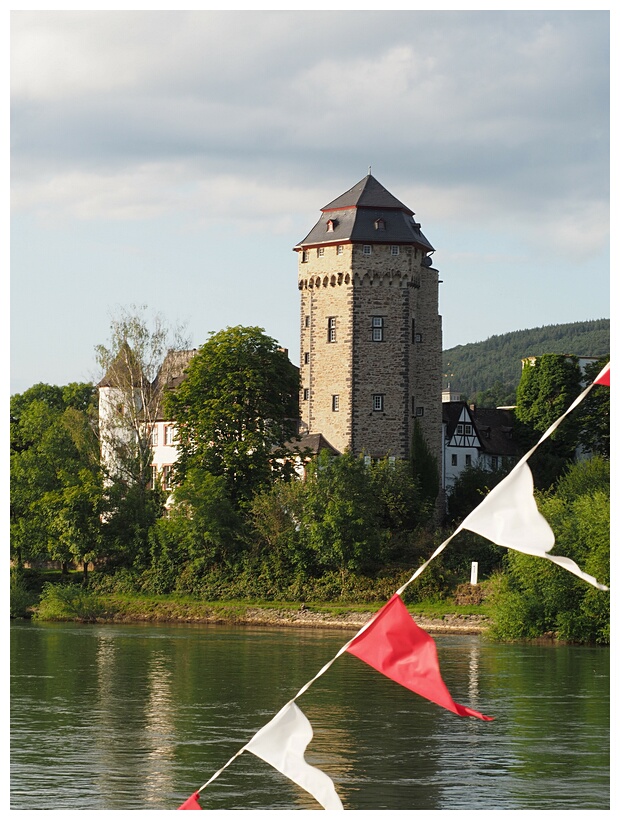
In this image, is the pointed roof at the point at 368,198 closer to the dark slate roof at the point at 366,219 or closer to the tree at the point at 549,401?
the dark slate roof at the point at 366,219

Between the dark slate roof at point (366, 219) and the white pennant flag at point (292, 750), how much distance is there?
155 ft

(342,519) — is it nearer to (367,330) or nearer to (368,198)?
(367,330)

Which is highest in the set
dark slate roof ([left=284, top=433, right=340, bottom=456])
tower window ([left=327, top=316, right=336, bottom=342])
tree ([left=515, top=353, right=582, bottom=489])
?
tower window ([left=327, top=316, right=336, bottom=342])

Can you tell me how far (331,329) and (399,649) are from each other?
46.9 m

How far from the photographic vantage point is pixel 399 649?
9.05 metres

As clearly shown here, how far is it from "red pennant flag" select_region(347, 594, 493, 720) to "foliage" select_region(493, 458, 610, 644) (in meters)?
26.1

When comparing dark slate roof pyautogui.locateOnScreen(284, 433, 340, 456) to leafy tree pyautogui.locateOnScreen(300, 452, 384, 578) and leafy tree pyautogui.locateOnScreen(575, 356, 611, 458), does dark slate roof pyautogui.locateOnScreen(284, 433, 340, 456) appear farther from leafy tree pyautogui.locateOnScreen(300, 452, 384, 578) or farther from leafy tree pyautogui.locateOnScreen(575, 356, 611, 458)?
leafy tree pyautogui.locateOnScreen(575, 356, 611, 458)

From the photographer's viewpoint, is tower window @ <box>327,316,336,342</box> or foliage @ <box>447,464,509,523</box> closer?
tower window @ <box>327,316,336,342</box>

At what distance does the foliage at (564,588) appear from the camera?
35031 mm

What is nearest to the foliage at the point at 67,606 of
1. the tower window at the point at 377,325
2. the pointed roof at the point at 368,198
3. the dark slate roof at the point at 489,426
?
the tower window at the point at 377,325

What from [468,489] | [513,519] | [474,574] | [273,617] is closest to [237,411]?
[273,617]

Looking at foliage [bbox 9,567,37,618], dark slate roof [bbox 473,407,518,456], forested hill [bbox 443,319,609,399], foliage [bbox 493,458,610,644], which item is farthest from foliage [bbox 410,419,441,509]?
forested hill [bbox 443,319,609,399]

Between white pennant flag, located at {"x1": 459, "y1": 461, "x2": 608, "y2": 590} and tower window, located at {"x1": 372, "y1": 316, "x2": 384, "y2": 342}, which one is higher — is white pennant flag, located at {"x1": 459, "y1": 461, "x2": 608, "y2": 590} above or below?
below

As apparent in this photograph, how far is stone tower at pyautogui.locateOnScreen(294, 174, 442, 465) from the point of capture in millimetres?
54531
